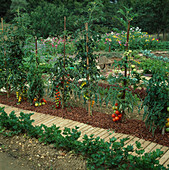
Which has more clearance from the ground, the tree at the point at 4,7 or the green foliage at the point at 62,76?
the tree at the point at 4,7

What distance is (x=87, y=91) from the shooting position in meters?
4.25

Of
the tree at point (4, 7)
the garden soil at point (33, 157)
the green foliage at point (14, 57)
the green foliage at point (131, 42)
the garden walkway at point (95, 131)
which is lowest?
the garden soil at point (33, 157)

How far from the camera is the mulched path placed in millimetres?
3482

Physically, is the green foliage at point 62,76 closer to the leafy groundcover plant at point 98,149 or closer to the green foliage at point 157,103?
the leafy groundcover plant at point 98,149

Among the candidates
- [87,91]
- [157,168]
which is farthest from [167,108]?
[87,91]

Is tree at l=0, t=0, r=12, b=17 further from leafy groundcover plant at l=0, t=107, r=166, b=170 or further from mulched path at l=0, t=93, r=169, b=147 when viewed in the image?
leafy groundcover plant at l=0, t=107, r=166, b=170

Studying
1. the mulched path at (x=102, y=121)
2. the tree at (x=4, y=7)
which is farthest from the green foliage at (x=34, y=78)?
the tree at (x=4, y=7)

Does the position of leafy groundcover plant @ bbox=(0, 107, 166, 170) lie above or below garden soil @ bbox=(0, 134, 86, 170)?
above

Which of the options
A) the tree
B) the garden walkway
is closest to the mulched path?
the garden walkway

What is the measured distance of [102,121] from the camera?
404 centimetres

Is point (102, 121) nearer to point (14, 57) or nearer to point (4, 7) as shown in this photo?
point (14, 57)

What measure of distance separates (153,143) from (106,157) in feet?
3.20

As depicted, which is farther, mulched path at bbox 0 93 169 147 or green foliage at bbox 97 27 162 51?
green foliage at bbox 97 27 162 51

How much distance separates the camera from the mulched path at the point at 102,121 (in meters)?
3.48
